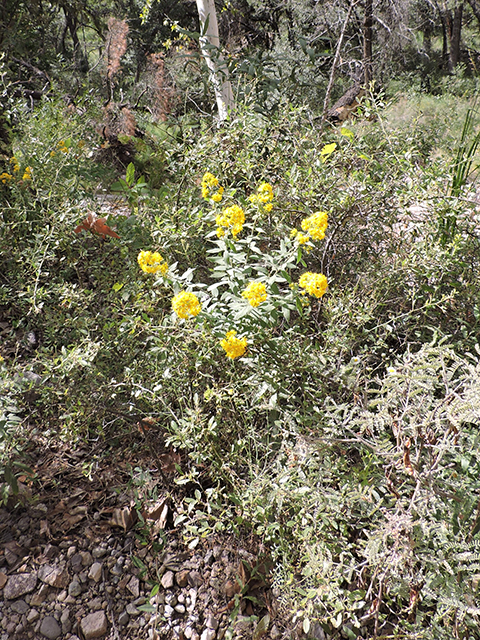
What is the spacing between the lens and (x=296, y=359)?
1815 millimetres

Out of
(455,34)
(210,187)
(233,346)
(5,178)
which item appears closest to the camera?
(233,346)

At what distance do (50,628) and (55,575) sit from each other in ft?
0.54

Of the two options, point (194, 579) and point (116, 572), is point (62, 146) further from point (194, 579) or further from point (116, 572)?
point (194, 579)

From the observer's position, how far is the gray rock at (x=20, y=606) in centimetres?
159

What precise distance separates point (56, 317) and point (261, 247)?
41.3 inches

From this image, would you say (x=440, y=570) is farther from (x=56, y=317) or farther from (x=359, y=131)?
(x=359, y=131)

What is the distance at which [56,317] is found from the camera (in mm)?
2199

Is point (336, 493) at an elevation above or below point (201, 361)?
below

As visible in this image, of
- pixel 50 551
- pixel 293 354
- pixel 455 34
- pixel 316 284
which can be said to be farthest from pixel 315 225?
pixel 455 34

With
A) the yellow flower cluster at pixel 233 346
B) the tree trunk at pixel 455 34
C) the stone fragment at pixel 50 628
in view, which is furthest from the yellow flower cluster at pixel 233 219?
the tree trunk at pixel 455 34

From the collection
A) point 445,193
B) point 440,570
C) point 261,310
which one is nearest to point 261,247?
point 261,310

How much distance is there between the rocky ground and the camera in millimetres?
1562

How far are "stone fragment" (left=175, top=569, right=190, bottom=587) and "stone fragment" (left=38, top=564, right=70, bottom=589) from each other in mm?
392

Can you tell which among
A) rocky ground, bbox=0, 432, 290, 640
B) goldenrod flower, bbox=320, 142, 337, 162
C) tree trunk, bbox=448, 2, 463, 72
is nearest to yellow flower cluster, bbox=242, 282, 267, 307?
rocky ground, bbox=0, 432, 290, 640
